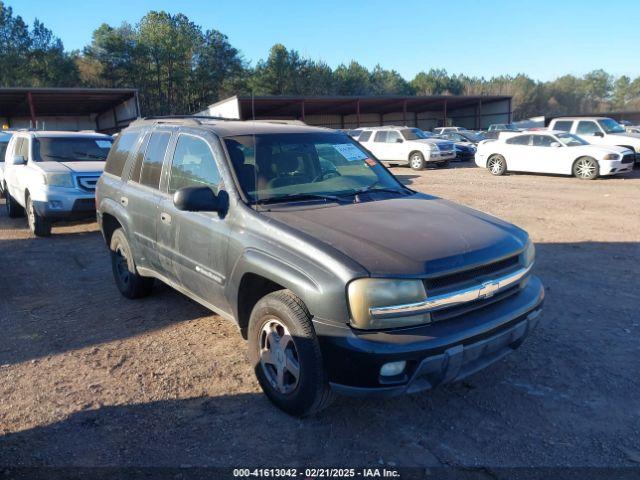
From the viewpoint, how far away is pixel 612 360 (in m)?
3.87

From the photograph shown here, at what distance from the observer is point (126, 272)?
541 centimetres

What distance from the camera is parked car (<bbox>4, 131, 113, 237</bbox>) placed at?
836 centimetres

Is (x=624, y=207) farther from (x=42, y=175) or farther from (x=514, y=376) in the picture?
(x=42, y=175)

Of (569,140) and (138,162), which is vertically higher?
(569,140)

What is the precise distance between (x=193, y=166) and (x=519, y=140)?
15.6 m

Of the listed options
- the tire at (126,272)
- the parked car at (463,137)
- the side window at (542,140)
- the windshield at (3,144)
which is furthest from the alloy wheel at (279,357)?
the parked car at (463,137)

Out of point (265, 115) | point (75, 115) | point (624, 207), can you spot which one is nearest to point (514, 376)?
point (624, 207)

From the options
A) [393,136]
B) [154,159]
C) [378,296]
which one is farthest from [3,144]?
[393,136]

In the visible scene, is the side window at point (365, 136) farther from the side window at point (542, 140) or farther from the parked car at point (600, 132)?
the side window at point (542, 140)

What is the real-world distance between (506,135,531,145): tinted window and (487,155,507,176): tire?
611mm

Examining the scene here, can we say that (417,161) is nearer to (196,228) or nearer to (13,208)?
(13,208)

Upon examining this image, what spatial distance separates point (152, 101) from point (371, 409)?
6254 centimetres

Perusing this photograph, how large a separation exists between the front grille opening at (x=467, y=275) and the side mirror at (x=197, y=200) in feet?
5.27

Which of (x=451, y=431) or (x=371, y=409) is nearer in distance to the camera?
(x=451, y=431)
